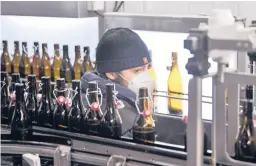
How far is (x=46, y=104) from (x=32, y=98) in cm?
5

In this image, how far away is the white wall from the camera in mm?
2205

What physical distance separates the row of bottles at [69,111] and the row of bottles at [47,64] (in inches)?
36.8

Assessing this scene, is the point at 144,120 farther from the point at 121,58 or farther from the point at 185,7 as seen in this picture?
the point at 185,7

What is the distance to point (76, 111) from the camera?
1.40 meters

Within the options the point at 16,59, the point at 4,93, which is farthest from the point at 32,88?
the point at 16,59

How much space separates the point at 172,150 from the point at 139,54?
0.99 m

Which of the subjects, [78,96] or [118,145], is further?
[78,96]

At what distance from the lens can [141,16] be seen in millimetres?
2426

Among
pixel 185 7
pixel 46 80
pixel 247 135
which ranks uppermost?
pixel 185 7

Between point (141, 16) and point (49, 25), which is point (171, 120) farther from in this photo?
point (49, 25)

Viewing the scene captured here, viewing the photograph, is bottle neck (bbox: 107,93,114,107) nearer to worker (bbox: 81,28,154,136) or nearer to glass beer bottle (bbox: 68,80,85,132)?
glass beer bottle (bbox: 68,80,85,132)

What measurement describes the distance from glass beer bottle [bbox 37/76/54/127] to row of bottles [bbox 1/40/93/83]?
0.90 m

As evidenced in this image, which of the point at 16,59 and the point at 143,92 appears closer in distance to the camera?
the point at 143,92

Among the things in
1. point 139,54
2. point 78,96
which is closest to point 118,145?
point 78,96
